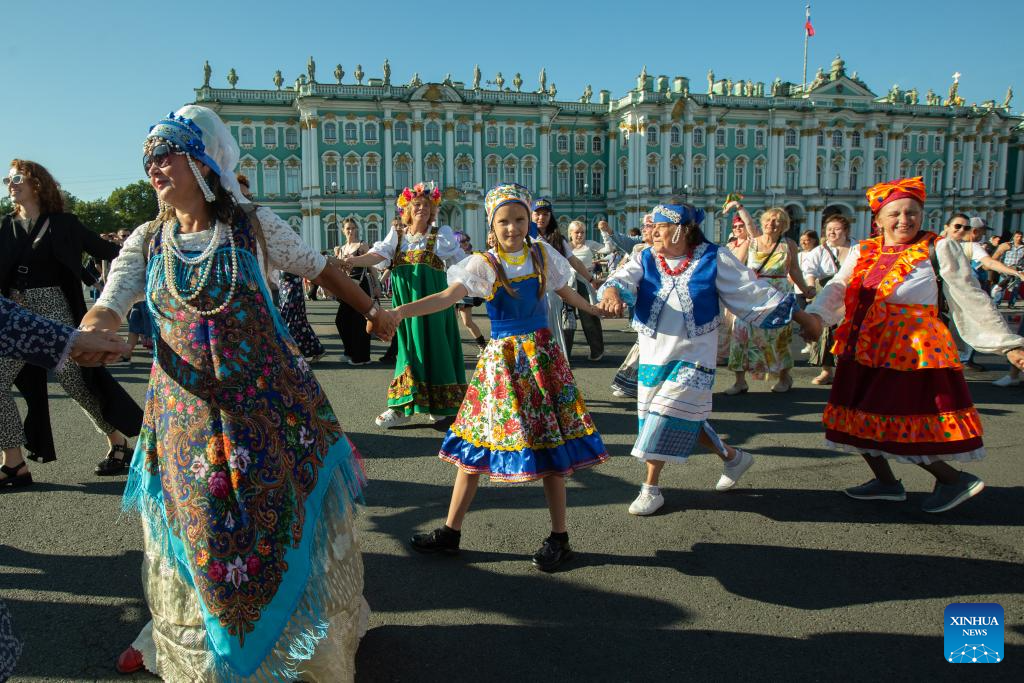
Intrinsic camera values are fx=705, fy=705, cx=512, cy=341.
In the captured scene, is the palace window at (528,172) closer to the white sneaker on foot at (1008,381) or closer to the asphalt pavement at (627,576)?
the white sneaker on foot at (1008,381)

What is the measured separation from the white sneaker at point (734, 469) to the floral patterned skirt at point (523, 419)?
1.42m

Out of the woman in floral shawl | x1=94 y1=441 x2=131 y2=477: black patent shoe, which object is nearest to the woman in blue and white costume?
the woman in floral shawl

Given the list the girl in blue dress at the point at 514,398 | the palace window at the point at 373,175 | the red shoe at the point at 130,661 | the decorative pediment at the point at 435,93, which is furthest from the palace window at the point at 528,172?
the red shoe at the point at 130,661

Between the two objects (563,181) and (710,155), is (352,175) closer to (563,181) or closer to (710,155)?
(563,181)

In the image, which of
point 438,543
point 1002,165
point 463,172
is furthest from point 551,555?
point 1002,165

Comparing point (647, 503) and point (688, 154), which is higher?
point (688, 154)

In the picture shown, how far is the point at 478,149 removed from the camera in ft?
178

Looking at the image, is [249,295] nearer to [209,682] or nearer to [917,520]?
[209,682]

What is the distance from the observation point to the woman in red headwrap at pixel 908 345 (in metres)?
4.10

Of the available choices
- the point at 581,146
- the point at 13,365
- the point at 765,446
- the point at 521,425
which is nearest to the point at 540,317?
the point at 521,425

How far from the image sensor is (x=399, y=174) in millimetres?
53531

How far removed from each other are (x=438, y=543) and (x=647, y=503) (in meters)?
1.33

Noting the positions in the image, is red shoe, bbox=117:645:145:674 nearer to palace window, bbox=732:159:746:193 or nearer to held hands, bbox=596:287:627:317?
held hands, bbox=596:287:627:317

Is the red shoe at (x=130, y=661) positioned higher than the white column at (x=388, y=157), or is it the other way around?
→ the white column at (x=388, y=157)
